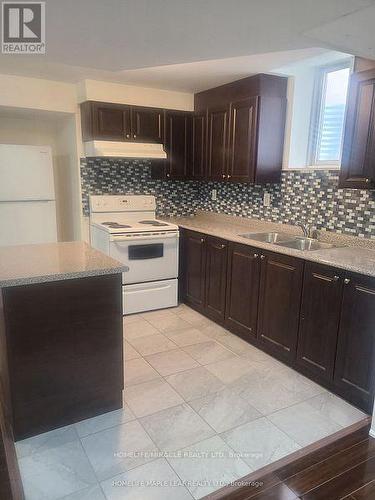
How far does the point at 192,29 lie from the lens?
1657 millimetres

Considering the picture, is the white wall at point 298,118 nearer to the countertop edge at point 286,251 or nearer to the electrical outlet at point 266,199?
the electrical outlet at point 266,199

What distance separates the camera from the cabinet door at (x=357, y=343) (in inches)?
84.0

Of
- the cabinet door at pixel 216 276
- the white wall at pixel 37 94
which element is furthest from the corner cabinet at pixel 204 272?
the white wall at pixel 37 94

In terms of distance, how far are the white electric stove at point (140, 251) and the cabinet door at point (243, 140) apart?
2.84 feet

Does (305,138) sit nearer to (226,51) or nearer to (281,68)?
(281,68)

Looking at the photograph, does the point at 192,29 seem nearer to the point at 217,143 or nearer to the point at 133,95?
the point at 217,143

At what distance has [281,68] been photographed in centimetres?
322

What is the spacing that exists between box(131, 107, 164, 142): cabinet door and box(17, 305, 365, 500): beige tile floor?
7.33 feet

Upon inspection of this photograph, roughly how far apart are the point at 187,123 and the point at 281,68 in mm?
1266

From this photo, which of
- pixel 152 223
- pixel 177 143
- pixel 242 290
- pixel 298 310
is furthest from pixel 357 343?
pixel 177 143

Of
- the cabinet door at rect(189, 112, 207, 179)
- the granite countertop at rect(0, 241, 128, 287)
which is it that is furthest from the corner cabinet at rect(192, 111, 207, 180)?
the granite countertop at rect(0, 241, 128, 287)

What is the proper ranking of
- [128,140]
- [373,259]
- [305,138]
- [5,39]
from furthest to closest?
[128,140], [305,138], [373,259], [5,39]

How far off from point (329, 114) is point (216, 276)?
1780 millimetres

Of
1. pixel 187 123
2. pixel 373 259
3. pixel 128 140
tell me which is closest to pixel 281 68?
pixel 187 123
